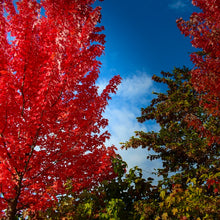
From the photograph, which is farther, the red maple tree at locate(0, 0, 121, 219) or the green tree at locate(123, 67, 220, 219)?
the green tree at locate(123, 67, 220, 219)

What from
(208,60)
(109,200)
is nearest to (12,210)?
(109,200)

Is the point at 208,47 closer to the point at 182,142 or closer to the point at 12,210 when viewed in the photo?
the point at 182,142

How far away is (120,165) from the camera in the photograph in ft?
20.5

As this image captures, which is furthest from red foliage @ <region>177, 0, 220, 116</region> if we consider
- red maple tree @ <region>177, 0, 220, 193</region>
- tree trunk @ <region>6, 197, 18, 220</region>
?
tree trunk @ <region>6, 197, 18, 220</region>

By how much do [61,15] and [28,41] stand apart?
5.97ft

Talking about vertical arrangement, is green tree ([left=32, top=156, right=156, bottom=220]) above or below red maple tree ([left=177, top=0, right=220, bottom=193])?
below

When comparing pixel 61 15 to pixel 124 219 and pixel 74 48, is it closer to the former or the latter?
pixel 74 48

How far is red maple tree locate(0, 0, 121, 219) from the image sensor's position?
199 inches

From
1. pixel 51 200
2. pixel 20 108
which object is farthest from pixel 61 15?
pixel 51 200

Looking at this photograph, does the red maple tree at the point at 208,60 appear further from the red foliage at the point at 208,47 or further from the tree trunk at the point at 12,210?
the tree trunk at the point at 12,210

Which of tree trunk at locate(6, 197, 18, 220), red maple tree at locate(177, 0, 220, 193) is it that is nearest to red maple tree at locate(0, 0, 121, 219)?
tree trunk at locate(6, 197, 18, 220)

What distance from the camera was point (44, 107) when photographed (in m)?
4.89

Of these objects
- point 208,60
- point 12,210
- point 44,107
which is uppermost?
point 208,60

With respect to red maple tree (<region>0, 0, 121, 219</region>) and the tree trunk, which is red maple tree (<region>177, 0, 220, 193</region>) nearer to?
red maple tree (<region>0, 0, 121, 219</region>)
